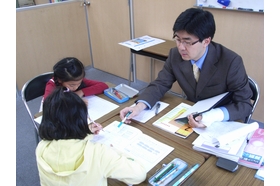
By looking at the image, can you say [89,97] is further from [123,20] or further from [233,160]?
[123,20]

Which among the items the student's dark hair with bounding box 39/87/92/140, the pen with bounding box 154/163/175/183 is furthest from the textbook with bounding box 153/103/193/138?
the student's dark hair with bounding box 39/87/92/140

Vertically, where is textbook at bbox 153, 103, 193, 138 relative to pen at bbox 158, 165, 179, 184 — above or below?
above

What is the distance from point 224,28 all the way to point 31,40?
251 cm

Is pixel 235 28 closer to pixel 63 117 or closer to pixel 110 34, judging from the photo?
pixel 110 34

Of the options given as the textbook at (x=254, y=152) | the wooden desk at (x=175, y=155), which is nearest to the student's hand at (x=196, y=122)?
the wooden desk at (x=175, y=155)

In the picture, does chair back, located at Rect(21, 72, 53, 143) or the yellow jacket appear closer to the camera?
the yellow jacket

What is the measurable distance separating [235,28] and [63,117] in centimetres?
203

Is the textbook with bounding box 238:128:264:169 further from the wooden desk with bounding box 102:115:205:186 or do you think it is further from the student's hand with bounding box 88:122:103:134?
the student's hand with bounding box 88:122:103:134

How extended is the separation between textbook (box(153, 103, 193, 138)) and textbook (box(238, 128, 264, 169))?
27 centimetres

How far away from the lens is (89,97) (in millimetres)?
1613

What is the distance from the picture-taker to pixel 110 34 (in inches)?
140

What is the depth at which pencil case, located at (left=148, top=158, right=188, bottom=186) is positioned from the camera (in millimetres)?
898

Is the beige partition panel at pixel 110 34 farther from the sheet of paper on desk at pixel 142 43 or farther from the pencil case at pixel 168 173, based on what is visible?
the pencil case at pixel 168 173

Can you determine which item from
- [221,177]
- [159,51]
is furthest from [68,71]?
[159,51]
